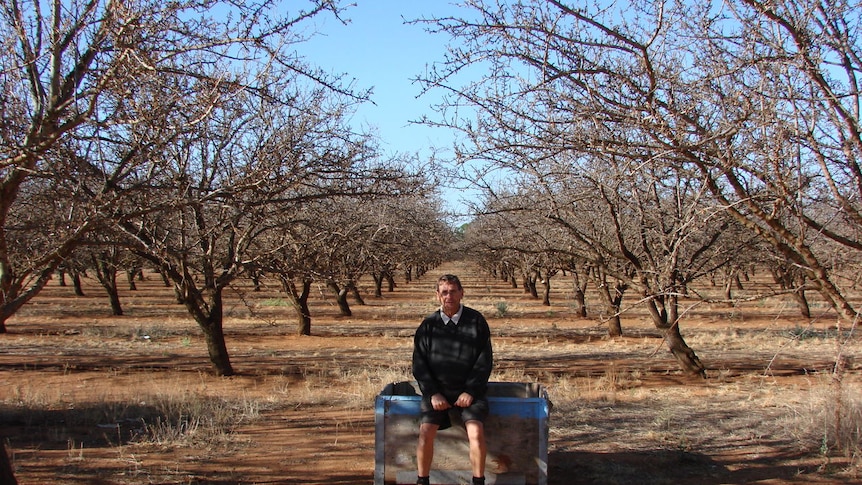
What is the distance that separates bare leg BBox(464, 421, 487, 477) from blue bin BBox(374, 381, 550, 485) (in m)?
0.22

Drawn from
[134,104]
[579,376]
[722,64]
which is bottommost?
[579,376]

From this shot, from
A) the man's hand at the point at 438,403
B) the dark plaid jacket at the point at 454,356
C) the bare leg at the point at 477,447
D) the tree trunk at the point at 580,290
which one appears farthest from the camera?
the tree trunk at the point at 580,290

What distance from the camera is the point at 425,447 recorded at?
445 cm

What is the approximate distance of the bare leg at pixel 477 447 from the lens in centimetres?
439

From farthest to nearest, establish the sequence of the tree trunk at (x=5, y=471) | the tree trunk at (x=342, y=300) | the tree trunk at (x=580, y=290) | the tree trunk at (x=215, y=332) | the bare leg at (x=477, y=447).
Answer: the tree trunk at (x=342, y=300) → the tree trunk at (x=580, y=290) → the tree trunk at (x=215, y=332) → the bare leg at (x=477, y=447) → the tree trunk at (x=5, y=471)

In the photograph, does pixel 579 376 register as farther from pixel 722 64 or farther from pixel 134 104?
pixel 134 104

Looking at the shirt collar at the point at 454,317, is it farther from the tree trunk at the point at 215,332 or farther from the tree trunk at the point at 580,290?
the tree trunk at the point at 580,290

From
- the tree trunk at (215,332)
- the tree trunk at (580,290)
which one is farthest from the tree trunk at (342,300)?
the tree trunk at (215,332)

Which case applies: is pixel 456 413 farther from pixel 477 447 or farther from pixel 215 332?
pixel 215 332

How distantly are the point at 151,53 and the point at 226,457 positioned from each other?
11.4ft

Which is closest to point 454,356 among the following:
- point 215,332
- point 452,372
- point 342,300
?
point 452,372

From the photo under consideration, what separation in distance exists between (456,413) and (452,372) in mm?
269

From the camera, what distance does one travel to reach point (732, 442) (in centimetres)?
680

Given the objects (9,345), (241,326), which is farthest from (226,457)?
(241,326)
